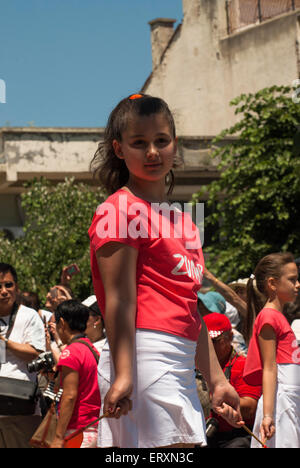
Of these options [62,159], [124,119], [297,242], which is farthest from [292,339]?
[62,159]

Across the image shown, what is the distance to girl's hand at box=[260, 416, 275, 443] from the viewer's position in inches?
175

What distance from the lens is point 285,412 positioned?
187 inches

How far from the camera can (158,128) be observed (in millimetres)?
2711

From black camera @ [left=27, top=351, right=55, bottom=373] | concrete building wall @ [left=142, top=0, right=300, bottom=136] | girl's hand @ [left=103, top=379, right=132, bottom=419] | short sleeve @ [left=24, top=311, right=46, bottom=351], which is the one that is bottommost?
black camera @ [left=27, top=351, right=55, bottom=373]

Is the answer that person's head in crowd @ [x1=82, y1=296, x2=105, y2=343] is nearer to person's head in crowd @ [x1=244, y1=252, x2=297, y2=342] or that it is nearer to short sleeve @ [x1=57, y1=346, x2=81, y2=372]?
short sleeve @ [x1=57, y1=346, x2=81, y2=372]

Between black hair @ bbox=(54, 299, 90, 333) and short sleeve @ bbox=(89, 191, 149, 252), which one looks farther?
black hair @ bbox=(54, 299, 90, 333)

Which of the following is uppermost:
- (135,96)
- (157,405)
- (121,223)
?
(135,96)

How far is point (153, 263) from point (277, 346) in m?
2.44

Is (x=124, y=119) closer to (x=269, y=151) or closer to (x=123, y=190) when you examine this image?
(x=123, y=190)

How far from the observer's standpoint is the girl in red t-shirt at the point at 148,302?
250 centimetres

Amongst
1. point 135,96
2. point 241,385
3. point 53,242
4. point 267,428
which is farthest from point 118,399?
point 53,242

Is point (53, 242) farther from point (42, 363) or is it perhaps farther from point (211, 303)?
point (42, 363)

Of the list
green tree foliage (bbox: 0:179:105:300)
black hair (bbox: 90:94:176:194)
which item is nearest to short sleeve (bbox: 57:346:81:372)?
black hair (bbox: 90:94:176:194)

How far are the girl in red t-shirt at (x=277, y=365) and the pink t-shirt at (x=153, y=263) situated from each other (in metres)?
2.10
